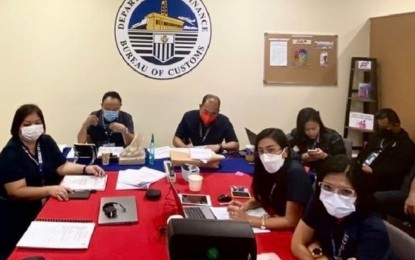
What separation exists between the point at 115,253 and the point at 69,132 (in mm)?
3106

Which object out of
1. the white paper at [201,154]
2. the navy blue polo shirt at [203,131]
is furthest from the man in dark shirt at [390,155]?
the white paper at [201,154]

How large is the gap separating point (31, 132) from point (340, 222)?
191 centimetres

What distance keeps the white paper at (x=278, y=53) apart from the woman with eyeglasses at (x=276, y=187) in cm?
258

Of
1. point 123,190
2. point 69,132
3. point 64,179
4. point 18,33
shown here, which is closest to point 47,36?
point 18,33

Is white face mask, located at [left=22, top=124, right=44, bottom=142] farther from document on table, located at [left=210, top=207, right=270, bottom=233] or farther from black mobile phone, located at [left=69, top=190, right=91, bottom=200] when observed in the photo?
document on table, located at [left=210, top=207, right=270, bottom=233]

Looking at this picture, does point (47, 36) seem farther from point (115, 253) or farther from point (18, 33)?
point (115, 253)

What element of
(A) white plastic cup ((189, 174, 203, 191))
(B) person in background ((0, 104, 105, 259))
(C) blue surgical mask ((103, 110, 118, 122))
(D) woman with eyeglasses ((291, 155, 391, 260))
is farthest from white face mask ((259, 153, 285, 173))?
(C) blue surgical mask ((103, 110, 118, 122))

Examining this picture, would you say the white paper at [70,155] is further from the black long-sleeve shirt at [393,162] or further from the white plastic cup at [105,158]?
the black long-sleeve shirt at [393,162]

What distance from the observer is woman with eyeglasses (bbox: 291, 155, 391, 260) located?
1.63 metres

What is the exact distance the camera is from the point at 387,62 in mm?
4652

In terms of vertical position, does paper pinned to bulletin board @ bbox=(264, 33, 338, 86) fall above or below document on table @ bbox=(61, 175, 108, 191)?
above

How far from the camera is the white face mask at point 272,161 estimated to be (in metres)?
2.25

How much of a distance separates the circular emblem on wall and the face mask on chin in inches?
30.6

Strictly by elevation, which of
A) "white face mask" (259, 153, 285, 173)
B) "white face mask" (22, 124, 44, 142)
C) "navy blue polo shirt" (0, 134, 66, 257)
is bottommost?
"navy blue polo shirt" (0, 134, 66, 257)
